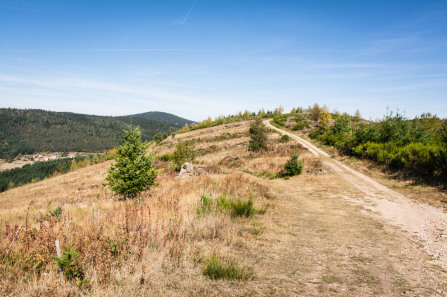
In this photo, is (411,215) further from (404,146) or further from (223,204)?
(404,146)

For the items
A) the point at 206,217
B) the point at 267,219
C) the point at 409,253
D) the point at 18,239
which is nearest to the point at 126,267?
the point at 18,239

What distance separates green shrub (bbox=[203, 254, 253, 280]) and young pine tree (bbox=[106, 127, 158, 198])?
1028 cm

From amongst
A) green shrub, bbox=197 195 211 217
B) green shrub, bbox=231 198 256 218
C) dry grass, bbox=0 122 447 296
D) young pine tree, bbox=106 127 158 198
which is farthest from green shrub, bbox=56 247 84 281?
young pine tree, bbox=106 127 158 198

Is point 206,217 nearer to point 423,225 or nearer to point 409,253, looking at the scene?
point 409,253

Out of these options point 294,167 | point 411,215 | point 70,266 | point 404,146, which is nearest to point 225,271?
point 70,266

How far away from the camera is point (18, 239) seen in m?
4.36

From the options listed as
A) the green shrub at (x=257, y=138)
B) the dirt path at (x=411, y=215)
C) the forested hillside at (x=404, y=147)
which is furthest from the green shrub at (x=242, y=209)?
the green shrub at (x=257, y=138)

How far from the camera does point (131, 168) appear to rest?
1313 centimetres

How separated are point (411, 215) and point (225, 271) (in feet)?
26.5

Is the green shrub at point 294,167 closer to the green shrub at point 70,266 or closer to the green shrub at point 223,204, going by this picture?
the green shrub at point 223,204

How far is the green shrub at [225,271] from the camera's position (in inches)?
153

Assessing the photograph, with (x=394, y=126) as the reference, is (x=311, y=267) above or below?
below

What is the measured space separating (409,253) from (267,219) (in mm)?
3715

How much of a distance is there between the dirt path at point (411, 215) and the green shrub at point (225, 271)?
13.4ft
